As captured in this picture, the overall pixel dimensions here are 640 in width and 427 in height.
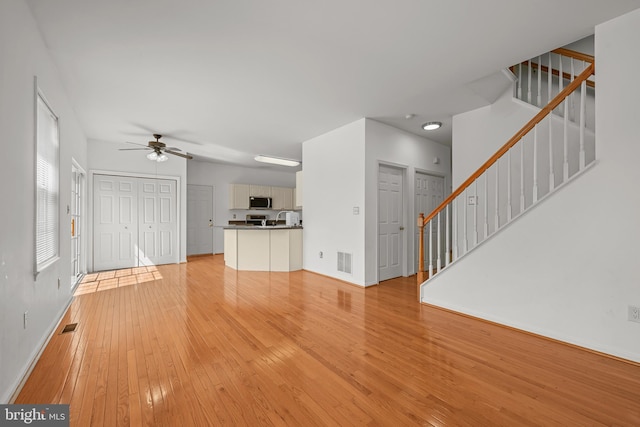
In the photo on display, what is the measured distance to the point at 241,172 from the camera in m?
8.44

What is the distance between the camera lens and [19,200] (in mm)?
1929

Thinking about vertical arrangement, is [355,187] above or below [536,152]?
below

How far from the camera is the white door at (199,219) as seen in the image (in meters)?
7.60

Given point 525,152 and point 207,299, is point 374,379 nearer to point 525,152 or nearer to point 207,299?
point 207,299

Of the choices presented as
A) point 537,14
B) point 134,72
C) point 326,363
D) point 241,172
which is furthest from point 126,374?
point 241,172

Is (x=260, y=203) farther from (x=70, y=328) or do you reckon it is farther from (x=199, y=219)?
(x=70, y=328)

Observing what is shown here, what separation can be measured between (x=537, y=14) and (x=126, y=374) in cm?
434

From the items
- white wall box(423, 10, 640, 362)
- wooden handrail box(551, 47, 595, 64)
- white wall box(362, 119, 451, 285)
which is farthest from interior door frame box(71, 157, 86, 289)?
wooden handrail box(551, 47, 595, 64)

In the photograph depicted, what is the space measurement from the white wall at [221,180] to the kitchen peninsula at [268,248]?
7.09ft

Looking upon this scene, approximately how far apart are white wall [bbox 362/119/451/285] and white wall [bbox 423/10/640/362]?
6.62 feet

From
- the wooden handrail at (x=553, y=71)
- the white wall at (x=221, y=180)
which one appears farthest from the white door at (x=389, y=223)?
the white wall at (x=221, y=180)

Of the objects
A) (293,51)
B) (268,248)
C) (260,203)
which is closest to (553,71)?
(293,51)

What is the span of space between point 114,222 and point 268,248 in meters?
3.52

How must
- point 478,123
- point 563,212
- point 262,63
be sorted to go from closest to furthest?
point 563,212 → point 262,63 → point 478,123
